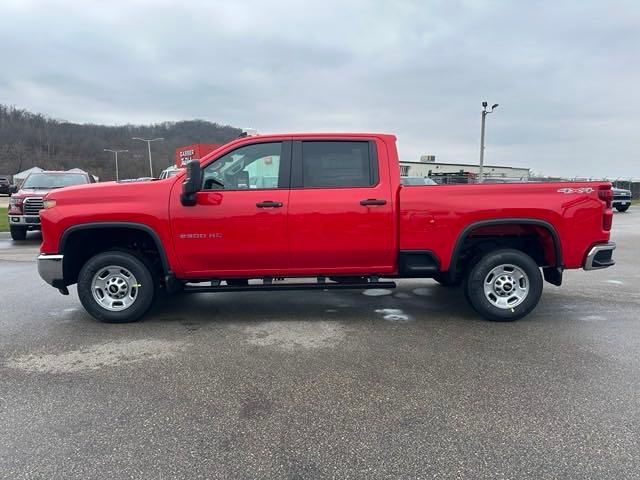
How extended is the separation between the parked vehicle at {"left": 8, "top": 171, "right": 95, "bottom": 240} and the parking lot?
22.8ft

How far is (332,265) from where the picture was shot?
191 inches

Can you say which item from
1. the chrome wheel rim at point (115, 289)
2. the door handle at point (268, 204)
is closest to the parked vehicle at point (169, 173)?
the door handle at point (268, 204)

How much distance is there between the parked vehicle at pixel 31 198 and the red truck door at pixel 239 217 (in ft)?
27.8

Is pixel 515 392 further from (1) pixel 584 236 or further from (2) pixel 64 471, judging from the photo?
(2) pixel 64 471

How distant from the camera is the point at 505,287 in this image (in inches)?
194

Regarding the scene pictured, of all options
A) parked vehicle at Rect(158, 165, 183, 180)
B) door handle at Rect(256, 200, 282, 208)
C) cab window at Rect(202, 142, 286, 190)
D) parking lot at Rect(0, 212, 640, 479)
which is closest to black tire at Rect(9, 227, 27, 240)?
parked vehicle at Rect(158, 165, 183, 180)

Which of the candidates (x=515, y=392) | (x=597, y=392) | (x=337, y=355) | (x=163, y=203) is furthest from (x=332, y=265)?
(x=597, y=392)

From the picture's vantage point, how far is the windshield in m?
12.2

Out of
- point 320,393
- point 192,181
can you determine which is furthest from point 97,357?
point 320,393

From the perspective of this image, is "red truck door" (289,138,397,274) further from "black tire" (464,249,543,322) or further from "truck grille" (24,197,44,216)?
"truck grille" (24,197,44,216)

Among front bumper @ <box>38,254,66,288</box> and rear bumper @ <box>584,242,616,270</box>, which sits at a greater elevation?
rear bumper @ <box>584,242,616,270</box>

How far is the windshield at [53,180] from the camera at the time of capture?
12.2 m

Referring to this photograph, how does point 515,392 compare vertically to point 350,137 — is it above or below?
below

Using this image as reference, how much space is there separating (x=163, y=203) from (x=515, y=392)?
369cm
